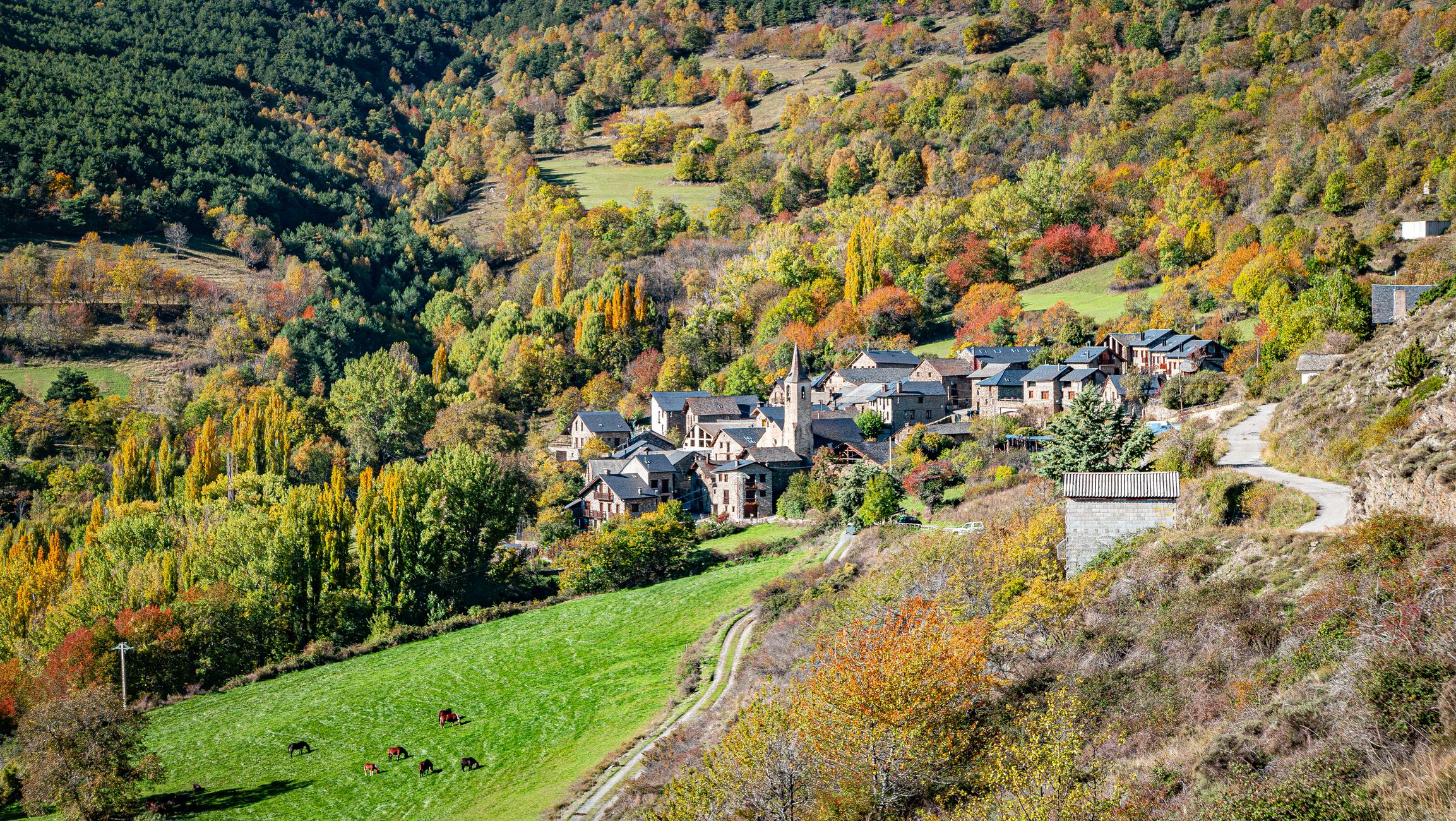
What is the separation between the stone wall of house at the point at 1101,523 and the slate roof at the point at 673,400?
50.8 m

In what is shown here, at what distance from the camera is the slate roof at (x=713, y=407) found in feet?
240

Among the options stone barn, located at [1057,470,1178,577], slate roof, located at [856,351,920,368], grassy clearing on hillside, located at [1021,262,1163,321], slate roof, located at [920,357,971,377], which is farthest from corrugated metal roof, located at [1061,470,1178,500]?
grassy clearing on hillside, located at [1021,262,1163,321]

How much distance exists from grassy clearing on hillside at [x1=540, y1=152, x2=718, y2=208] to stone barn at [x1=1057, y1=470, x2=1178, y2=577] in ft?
386

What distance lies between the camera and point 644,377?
92375 mm

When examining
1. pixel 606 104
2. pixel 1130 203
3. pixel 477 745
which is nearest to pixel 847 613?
pixel 477 745

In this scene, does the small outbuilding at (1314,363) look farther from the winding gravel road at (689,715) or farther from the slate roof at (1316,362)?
the winding gravel road at (689,715)

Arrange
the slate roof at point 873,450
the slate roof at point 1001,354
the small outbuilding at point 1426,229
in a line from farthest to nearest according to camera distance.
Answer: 1. the slate roof at point 1001,354
2. the small outbuilding at point 1426,229
3. the slate roof at point 873,450

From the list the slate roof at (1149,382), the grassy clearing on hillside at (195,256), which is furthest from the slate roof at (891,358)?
the grassy clearing on hillside at (195,256)

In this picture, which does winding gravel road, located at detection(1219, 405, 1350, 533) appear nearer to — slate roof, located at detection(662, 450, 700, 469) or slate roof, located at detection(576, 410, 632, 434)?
slate roof, located at detection(662, 450, 700, 469)

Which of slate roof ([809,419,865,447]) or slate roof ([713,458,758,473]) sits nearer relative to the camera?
slate roof ([713,458,758,473])

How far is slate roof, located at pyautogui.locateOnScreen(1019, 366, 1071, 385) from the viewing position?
6122cm

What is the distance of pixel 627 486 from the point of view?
59969 mm

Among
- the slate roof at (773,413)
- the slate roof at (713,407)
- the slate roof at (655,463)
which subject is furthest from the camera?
the slate roof at (713,407)

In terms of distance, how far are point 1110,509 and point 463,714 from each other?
21.8 meters
